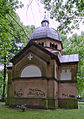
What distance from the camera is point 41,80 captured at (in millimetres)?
13422

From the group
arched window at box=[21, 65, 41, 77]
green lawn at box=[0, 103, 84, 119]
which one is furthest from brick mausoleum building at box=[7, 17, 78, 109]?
green lawn at box=[0, 103, 84, 119]

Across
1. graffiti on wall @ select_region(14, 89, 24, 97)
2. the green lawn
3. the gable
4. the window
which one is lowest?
the green lawn

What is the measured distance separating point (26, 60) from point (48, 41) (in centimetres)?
589

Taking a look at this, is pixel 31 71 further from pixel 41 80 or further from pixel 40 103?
pixel 40 103

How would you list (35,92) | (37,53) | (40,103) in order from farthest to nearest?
(37,53) → (35,92) → (40,103)

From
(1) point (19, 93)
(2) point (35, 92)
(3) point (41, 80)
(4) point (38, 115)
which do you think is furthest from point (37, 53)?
(4) point (38, 115)

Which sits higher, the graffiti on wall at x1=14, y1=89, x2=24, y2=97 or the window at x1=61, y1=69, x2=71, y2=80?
the window at x1=61, y1=69, x2=71, y2=80

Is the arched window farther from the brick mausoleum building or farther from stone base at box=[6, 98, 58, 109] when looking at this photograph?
stone base at box=[6, 98, 58, 109]

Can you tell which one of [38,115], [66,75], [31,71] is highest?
[31,71]

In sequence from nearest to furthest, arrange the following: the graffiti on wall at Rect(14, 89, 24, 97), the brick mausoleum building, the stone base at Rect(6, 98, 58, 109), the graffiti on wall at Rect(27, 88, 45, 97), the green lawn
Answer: the green lawn
the stone base at Rect(6, 98, 58, 109)
the graffiti on wall at Rect(27, 88, 45, 97)
the brick mausoleum building
the graffiti on wall at Rect(14, 89, 24, 97)

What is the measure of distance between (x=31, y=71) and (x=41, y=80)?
1623 mm

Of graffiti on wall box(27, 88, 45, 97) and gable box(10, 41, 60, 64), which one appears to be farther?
gable box(10, 41, 60, 64)

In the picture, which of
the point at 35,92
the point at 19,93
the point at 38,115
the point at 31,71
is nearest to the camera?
the point at 38,115

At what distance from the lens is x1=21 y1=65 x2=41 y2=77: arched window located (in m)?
13.9
